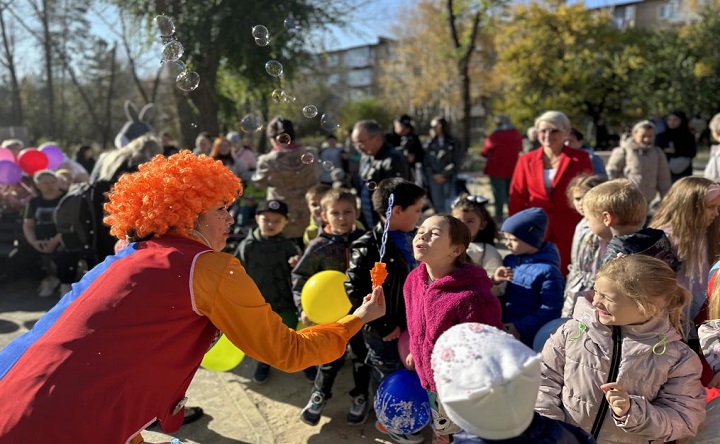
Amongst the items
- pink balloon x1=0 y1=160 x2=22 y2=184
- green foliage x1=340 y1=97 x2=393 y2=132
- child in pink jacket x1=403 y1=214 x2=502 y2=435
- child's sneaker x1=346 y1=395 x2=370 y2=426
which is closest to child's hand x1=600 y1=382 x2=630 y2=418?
child in pink jacket x1=403 y1=214 x2=502 y2=435

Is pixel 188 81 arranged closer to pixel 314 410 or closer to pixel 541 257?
pixel 314 410

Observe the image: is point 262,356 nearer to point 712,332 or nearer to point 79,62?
point 712,332

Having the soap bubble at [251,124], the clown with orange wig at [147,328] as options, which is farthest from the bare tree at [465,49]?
the clown with orange wig at [147,328]

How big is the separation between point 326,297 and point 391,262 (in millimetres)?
455

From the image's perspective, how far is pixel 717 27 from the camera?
27406 mm

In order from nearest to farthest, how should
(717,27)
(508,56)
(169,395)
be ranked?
(169,395) → (508,56) → (717,27)

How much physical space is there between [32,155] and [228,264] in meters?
7.10

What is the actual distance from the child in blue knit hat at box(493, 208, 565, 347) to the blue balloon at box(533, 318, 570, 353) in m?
0.05

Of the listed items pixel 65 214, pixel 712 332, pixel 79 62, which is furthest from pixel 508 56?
pixel 712 332

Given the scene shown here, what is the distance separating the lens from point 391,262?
3.23 metres

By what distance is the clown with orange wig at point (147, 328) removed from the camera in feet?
5.64

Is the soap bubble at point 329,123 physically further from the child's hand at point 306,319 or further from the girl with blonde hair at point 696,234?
the girl with blonde hair at point 696,234

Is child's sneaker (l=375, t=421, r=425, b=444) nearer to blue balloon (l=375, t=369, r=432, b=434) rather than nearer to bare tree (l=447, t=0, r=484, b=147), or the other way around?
blue balloon (l=375, t=369, r=432, b=434)

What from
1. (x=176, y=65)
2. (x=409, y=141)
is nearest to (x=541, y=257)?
(x=176, y=65)
